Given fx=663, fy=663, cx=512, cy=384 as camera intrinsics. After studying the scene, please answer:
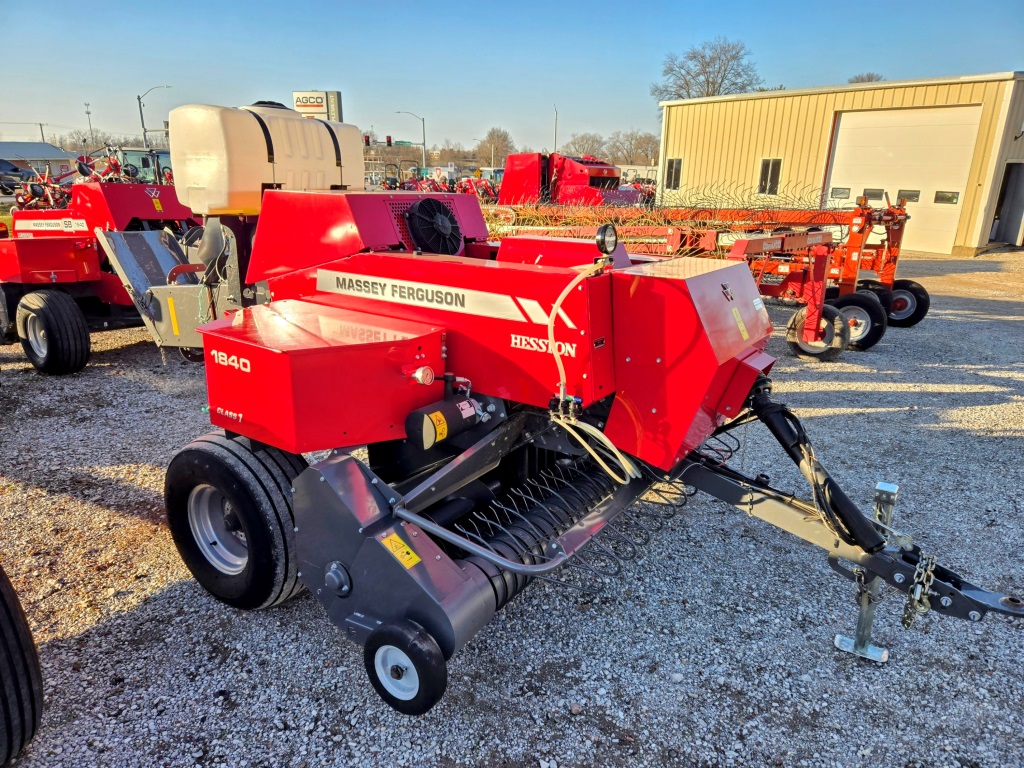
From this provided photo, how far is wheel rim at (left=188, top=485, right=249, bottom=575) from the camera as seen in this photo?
10.2ft

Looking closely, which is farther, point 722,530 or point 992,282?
point 992,282

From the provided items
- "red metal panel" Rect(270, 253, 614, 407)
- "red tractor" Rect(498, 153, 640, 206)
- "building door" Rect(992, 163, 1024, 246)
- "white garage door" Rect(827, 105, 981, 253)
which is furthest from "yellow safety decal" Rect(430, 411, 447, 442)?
"building door" Rect(992, 163, 1024, 246)

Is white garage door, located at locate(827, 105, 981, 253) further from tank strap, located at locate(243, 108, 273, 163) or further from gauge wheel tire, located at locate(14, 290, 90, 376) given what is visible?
gauge wheel tire, located at locate(14, 290, 90, 376)

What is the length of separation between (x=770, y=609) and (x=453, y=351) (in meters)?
1.95

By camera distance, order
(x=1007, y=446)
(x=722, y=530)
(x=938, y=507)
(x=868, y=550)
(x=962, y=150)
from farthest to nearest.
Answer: (x=962, y=150), (x=1007, y=446), (x=938, y=507), (x=722, y=530), (x=868, y=550)

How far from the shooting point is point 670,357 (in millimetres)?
2514

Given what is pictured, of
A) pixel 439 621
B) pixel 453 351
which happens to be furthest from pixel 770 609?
pixel 453 351

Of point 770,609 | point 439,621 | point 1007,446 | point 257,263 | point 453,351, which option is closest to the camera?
point 439,621

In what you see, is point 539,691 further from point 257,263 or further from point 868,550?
point 257,263

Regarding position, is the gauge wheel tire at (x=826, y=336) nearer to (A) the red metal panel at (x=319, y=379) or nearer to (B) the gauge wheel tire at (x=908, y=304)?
(B) the gauge wheel tire at (x=908, y=304)

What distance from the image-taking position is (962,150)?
17.6m

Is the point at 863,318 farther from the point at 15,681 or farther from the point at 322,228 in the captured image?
the point at 15,681

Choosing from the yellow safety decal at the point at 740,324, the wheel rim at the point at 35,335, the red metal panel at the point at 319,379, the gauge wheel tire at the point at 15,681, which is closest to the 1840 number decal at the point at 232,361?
the red metal panel at the point at 319,379

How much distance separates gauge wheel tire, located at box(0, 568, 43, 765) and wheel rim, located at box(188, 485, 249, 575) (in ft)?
3.09
